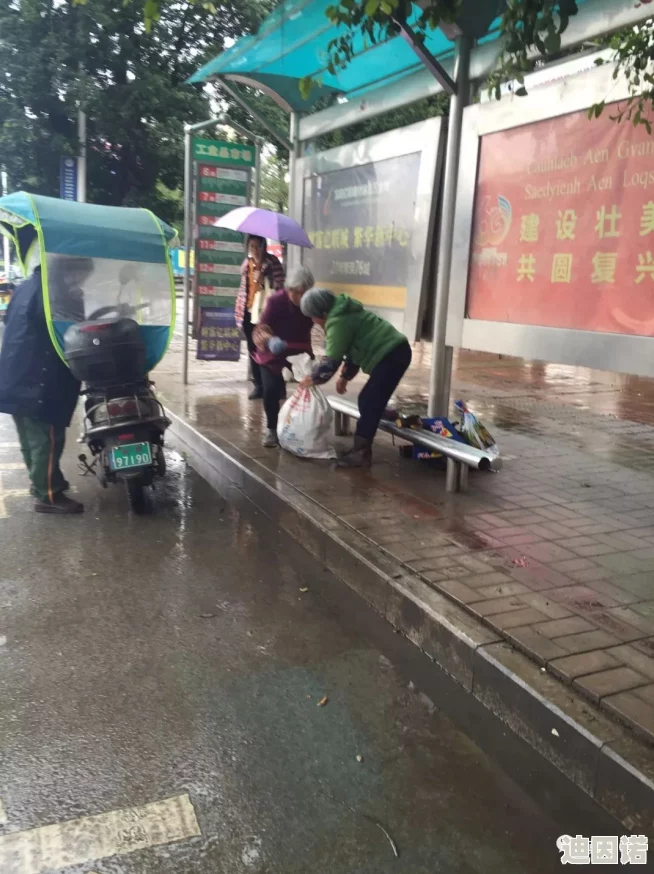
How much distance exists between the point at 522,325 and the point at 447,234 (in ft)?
3.43

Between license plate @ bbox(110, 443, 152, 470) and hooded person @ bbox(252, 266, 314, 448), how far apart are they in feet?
5.32

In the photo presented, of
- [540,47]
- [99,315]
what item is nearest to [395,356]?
[99,315]

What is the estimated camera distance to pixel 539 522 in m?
4.67

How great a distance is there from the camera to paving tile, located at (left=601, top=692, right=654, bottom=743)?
8.25ft

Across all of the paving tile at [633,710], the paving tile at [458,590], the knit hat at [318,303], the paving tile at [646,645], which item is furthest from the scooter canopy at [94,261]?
the paving tile at [633,710]

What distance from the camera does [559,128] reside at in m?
4.68

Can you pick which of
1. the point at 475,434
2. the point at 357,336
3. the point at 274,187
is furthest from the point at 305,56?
the point at 274,187

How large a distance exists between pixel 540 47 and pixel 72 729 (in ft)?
10.3

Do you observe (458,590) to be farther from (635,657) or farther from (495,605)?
(635,657)

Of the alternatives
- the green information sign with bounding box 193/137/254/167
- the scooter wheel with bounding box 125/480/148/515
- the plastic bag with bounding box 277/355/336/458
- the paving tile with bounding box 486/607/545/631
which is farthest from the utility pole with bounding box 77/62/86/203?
the paving tile with bounding box 486/607/545/631

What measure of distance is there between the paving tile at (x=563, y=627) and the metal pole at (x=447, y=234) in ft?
9.39

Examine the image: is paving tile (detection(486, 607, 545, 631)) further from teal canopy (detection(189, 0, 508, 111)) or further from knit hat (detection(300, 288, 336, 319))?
teal canopy (detection(189, 0, 508, 111))

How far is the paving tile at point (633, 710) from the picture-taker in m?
2.52

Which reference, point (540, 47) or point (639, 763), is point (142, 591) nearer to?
point (639, 763)
